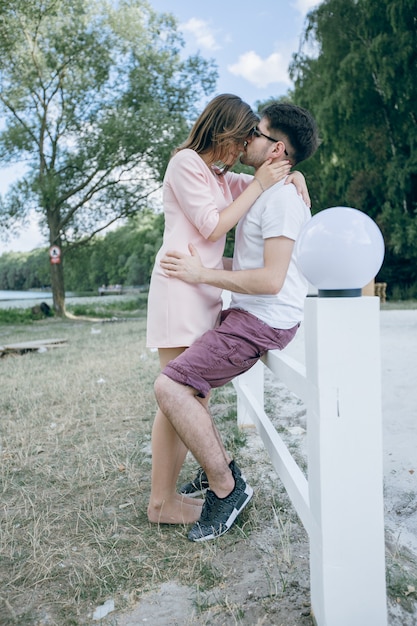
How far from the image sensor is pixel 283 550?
188 centimetres

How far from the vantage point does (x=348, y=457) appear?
1386 millimetres

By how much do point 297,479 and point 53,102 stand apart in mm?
19418

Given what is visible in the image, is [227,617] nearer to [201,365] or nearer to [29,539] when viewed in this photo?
[201,365]

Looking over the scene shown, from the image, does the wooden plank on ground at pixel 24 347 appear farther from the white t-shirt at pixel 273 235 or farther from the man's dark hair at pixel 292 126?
the man's dark hair at pixel 292 126

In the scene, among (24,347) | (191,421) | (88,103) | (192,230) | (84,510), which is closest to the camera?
(191,421)

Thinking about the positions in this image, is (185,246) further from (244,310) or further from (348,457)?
(348,457)

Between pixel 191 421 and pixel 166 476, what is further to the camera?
pixel 166 476

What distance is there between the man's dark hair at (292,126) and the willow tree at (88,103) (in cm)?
1582

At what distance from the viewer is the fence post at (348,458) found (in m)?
1.37

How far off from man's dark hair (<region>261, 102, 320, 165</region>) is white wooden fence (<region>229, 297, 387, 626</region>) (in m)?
1.04

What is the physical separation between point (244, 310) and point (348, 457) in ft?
2.97

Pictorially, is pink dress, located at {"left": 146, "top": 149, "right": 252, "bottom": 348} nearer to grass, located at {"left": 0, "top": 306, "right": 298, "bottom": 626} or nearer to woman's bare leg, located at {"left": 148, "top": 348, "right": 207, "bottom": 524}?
woman's bare leg, located at {"left": 148, "top": 348, "right": 207, "bottom": 524}

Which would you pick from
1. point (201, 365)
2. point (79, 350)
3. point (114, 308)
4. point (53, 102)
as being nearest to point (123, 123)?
point (53, 102)

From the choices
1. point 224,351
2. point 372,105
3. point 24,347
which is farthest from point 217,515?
point 372,105
